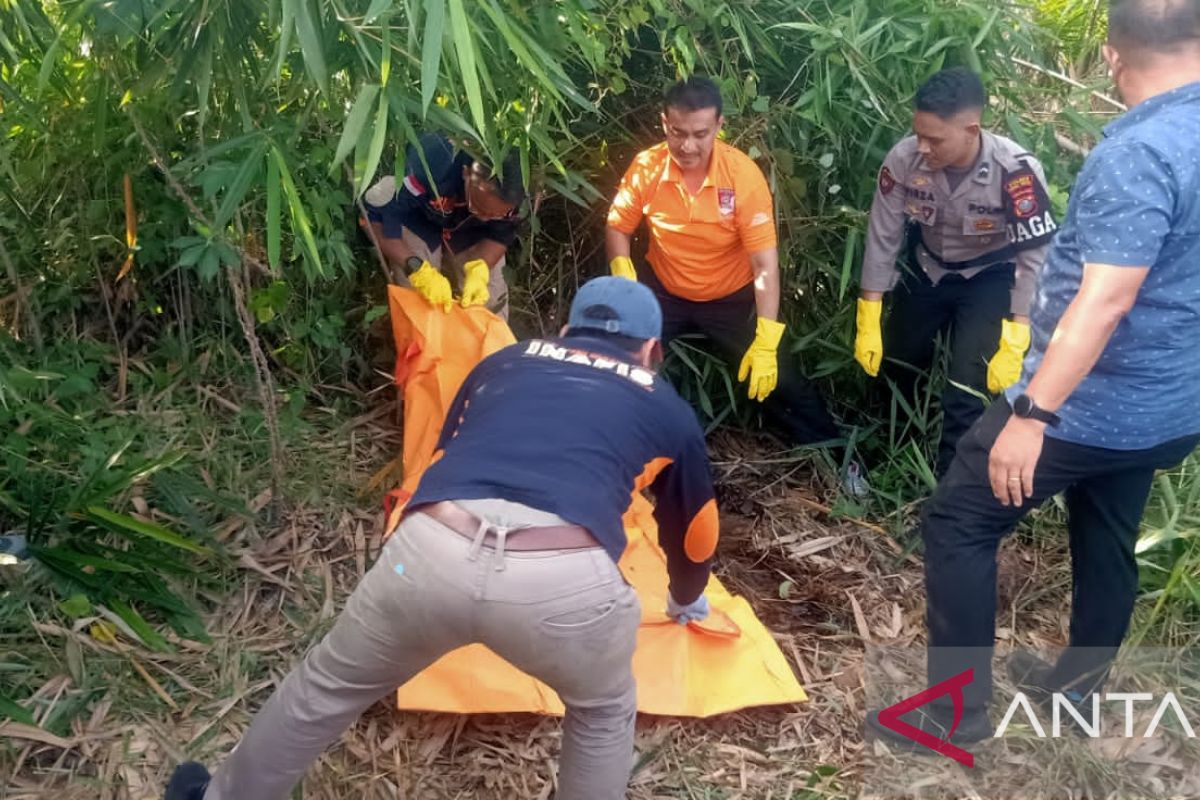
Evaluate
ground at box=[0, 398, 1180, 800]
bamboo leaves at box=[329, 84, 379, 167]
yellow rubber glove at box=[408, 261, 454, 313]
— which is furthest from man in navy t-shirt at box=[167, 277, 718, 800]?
yellow rubber glove at box=[408, 261, 454, 313]

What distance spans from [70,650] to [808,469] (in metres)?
2.47

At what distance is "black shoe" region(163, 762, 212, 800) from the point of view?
2088 millimetres

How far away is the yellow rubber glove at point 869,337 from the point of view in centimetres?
347

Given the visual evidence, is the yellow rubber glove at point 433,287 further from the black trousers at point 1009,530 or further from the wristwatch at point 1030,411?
the wristwatch at point 1030,411

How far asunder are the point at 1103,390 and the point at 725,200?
1.57 m

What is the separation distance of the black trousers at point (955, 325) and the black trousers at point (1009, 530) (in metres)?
0.94

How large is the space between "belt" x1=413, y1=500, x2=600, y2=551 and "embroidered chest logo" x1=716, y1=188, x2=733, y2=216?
1.80 meters

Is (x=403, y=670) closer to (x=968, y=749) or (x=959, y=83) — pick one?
(x=968, y=749)

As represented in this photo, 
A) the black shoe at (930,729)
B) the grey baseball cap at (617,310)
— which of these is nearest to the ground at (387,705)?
the black shoe at (930,729)

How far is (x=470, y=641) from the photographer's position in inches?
73.5

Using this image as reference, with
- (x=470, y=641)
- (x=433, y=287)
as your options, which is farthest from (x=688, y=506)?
(x=433, y=287)

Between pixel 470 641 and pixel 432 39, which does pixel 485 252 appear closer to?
pixel 432 39

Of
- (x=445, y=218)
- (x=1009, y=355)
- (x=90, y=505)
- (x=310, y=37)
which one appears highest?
(x=310, y=37)

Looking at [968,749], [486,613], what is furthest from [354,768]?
[968,749]
